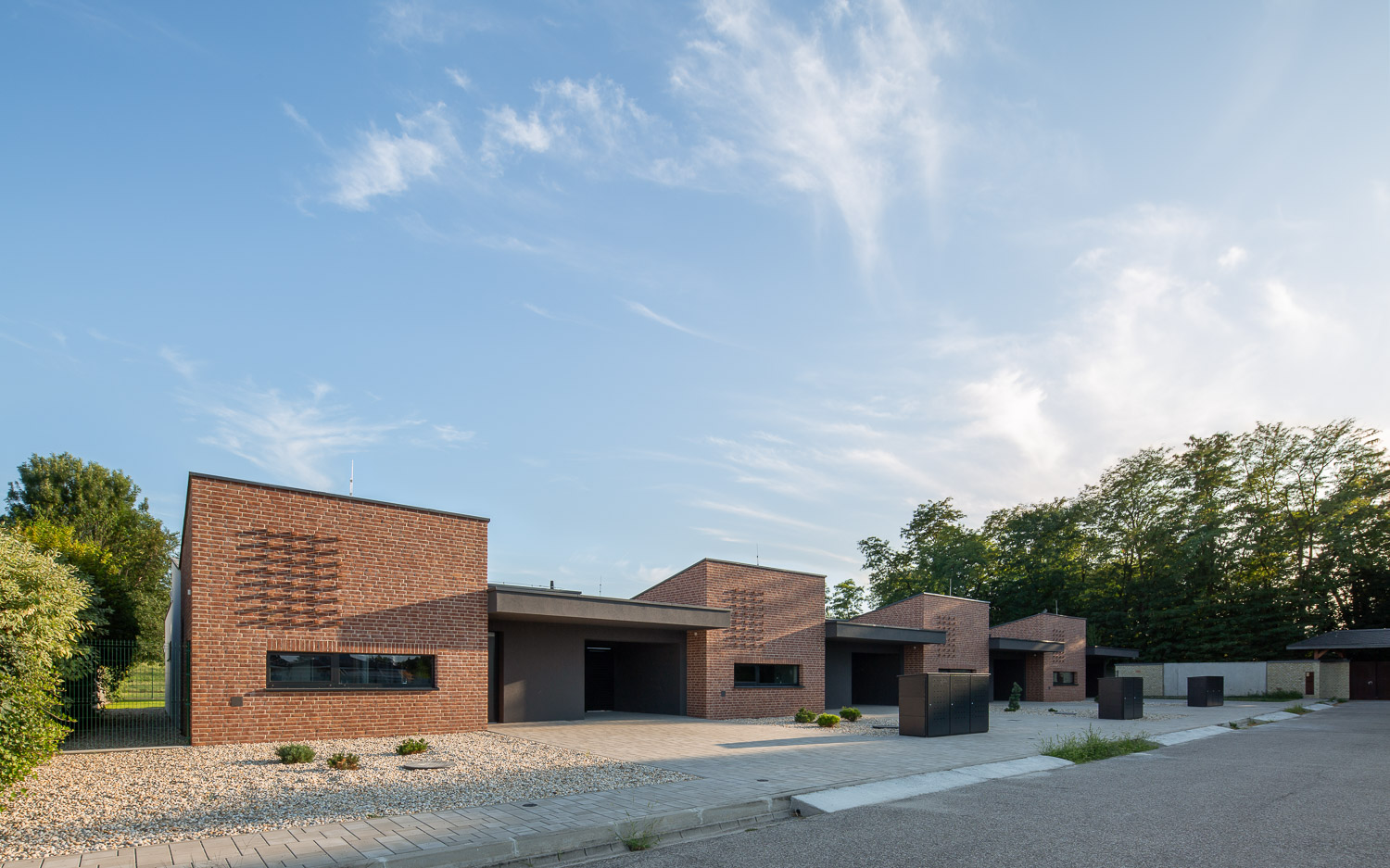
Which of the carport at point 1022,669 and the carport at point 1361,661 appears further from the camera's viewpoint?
the carport at point 1361,661

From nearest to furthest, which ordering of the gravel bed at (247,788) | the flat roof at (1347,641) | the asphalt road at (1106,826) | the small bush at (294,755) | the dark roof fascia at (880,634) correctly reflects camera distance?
the asphalt road at (1106,826) → the gravel bed at (247,788) → the small bush at (294,755) → the dark roof fascia at (880,634) → the flat roof at (1347,641)

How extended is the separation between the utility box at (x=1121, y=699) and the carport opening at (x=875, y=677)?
7.41 metres

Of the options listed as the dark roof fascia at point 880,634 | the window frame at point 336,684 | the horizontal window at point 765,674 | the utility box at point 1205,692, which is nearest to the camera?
the window frame at point 336,684

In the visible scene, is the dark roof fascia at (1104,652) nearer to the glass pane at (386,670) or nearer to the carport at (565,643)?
the carport at (565,643)

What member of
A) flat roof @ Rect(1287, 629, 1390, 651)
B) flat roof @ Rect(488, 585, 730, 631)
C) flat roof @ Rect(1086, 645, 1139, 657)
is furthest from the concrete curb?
flat roof @ Rect(1287, 629, 1390, 651)

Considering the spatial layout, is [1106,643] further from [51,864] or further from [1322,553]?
[51,864]

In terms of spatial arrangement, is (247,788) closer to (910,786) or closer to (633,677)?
(910,786)

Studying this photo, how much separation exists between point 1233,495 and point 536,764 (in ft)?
171

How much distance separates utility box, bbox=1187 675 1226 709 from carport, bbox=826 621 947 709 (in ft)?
36.3

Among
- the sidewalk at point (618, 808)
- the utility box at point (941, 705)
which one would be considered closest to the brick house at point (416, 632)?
the sidewalk at point (618, 808)

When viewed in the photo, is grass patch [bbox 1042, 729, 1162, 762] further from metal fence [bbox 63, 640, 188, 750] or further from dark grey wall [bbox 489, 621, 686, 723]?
metal fence [bbox 63, 640, 188, 750]

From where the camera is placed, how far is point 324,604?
15.1 m

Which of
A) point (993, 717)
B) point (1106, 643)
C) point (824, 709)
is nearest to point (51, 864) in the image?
point (824, 709)

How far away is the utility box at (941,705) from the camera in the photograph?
59.5 feet
